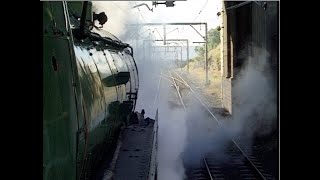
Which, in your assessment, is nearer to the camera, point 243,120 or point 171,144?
point 171,144

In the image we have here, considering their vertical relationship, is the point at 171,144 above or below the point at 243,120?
below

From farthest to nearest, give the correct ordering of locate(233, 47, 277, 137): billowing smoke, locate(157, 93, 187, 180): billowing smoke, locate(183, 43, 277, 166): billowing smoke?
locate(233, 47, 277, 137): billowing smoke < locate(183, 43, 277, 166): billowing smoke < locate(157, 93, 187, 180): billowing smoke

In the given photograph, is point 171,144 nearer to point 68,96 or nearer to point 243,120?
point 243,120

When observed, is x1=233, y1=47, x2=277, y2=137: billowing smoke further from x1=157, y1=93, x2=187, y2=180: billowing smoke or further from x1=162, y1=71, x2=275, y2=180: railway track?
x1=157, y1=93, x2=187, y2=180: billowing smoke

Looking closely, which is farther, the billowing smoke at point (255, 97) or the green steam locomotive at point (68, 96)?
the billowing smoke at point (255, 97)

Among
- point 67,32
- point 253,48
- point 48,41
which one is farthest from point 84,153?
point 253,48

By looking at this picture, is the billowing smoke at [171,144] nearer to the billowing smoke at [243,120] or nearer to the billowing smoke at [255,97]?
the billowing smoke at [243,120]

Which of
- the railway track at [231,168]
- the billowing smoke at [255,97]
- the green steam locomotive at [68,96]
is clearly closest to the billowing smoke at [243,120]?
the billowing smoke at [255,97]

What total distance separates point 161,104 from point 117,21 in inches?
401

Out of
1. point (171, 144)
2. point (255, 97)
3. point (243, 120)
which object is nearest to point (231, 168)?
point (171, 144)

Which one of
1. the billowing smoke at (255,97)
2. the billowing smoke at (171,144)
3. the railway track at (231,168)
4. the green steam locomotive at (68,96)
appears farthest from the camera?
the billowing smoke at (255,97)

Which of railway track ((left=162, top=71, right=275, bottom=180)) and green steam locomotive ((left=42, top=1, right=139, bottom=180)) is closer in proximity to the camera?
green steam locomotive ((left=42, top=1, right=139, bottom=180))

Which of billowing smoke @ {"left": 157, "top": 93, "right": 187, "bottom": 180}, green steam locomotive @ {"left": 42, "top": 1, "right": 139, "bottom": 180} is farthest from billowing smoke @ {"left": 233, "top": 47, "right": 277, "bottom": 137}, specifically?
green steam locomotive @ {"left": 42, "top": 1, "right": 139, "bottom": 180}
